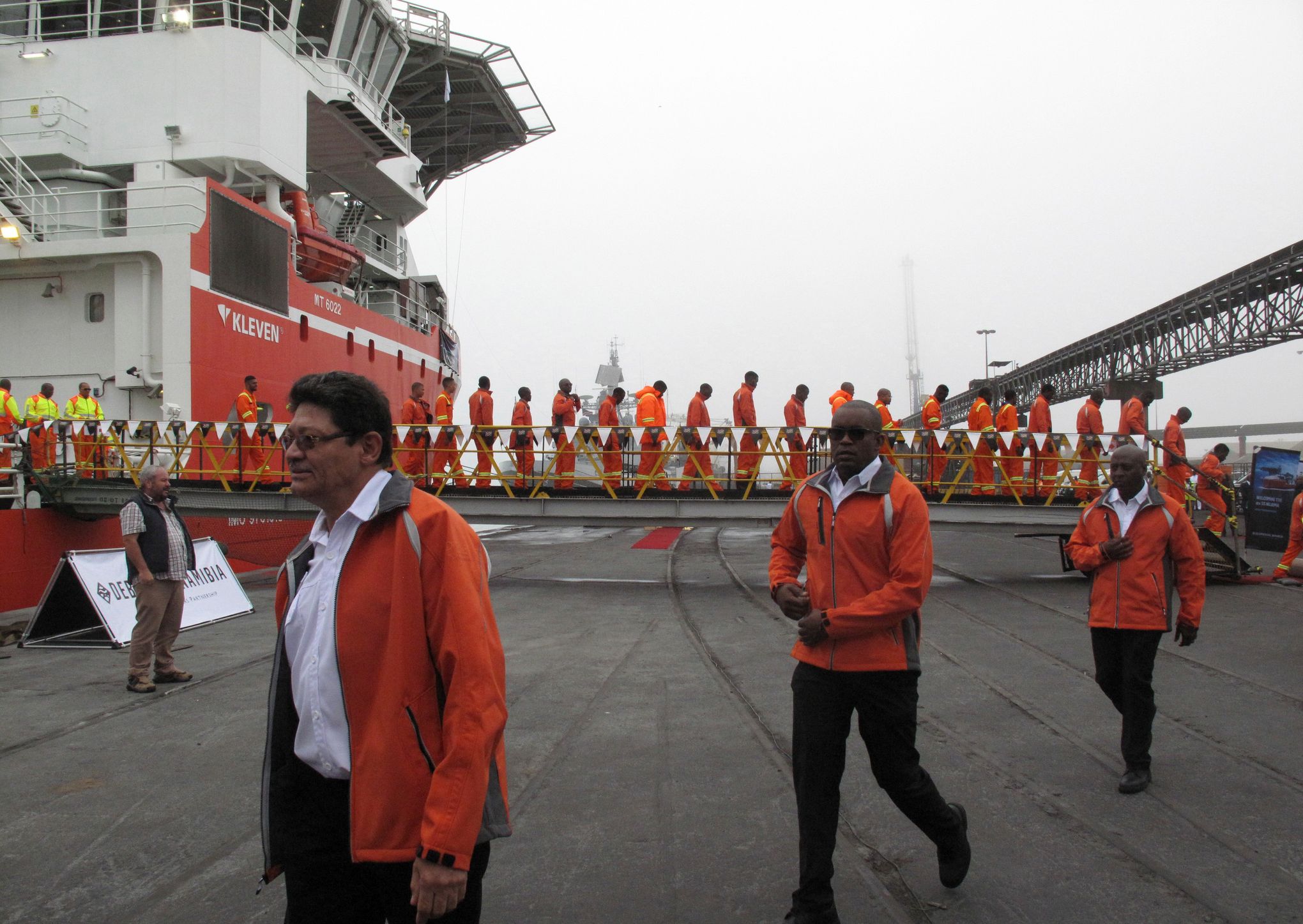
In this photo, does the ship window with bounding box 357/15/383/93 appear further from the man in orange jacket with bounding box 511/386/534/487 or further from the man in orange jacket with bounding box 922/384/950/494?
the man in orange jacket with bounding box 922/384/950/494

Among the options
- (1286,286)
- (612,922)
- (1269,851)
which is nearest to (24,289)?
(612,922)

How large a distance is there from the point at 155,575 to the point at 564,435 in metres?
7.05

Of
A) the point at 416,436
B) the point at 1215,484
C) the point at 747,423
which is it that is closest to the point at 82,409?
the point at 416,436

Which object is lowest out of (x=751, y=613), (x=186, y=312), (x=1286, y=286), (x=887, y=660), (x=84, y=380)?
(x=751, y=613)

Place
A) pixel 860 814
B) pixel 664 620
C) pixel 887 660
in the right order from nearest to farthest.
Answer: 1. pixel 887 660
2. pixel 860 814
3. pixel 664 620

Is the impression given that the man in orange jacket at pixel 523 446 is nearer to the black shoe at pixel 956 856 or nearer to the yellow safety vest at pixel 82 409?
the yellow safety vest at pixel 82 409

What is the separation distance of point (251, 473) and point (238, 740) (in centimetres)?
863

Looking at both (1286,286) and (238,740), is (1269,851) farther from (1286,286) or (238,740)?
(1286,286)

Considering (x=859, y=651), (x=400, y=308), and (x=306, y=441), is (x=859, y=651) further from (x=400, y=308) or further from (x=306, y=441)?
(x=400, y=308)

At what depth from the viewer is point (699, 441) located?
Answer: 1316 centimetres

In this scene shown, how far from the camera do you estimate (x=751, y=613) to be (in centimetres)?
996

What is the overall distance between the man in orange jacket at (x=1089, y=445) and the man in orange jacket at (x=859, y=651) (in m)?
11.3

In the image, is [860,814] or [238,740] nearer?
[860,814]

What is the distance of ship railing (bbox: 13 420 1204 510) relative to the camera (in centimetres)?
1277
